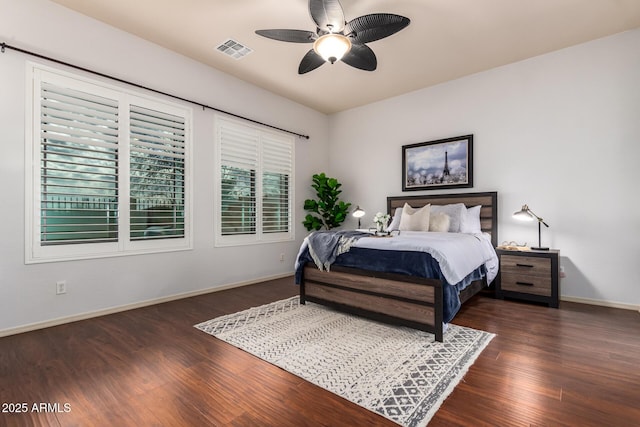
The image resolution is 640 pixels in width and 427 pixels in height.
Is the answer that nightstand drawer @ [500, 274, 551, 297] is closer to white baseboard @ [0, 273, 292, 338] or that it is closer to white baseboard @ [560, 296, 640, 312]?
white baseboard @ [560, 296, 640, 312]

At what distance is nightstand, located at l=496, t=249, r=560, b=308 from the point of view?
348 cm

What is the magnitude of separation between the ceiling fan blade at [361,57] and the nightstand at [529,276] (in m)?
2.75

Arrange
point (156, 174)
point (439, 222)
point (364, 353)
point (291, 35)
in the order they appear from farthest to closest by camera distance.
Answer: point (439, 222) → point (156, 174) → point (291, 35) → point (364, 353)

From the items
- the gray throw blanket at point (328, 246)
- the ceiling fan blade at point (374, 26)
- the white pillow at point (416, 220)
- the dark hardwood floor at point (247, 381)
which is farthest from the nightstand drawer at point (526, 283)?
the ceiling fan blade at point (374, 26)

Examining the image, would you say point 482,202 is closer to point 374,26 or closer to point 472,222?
point 472,222

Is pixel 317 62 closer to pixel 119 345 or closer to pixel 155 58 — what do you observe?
pixel 155 58

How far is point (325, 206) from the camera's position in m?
5.75

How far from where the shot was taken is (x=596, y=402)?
1728 millimetres

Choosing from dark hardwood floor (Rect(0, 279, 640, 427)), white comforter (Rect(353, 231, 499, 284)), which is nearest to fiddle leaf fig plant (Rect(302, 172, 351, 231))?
white comforter (Rect(353, 231, 499, 284))

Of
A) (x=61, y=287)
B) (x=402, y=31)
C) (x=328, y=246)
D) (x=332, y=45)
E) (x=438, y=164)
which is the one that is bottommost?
(x=61, y=287)

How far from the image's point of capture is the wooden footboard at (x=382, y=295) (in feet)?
8.47

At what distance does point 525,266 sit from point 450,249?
155cm

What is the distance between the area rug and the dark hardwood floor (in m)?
0.09

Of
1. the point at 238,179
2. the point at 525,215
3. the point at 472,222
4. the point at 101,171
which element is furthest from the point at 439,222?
the point at 101,171
